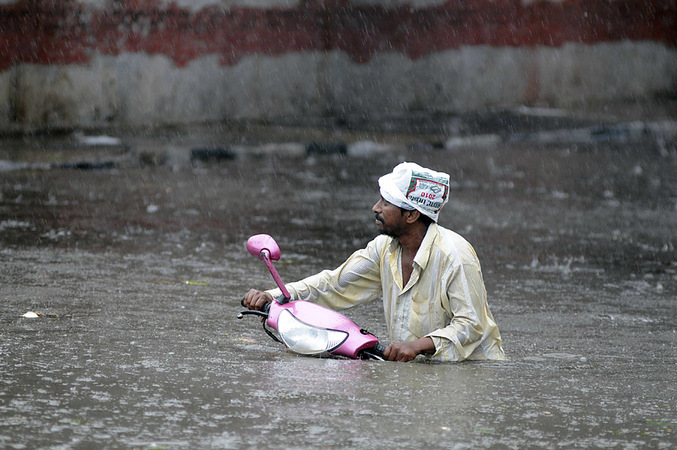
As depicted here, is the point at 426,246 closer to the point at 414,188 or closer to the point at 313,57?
the point at 414,188

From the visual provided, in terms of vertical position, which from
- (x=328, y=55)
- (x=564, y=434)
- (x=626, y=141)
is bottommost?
(x=564, y=434)

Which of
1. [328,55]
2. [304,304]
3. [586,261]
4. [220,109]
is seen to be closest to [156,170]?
[220,109]

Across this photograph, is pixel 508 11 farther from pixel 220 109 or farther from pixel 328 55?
pixel 220 109

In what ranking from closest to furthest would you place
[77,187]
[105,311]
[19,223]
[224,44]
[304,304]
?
[304,304]
[105,311]
[19,223]
[77,187]
[224,44]

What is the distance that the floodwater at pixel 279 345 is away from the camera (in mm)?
3949

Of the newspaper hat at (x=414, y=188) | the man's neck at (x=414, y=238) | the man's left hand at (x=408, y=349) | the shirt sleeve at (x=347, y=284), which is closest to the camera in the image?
the man's left hand at (x=408, y=349)

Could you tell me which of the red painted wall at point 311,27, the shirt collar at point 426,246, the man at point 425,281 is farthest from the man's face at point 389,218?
the red painted wall at point 311,27

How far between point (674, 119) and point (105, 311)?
16.0 meters

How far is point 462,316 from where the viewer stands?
508cm

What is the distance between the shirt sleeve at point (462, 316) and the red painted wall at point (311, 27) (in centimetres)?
1252

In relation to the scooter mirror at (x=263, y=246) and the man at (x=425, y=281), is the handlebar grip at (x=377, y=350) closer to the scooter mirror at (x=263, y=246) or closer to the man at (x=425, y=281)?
the man at (x=425, y=281)

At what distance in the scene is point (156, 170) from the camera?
46.3 feet

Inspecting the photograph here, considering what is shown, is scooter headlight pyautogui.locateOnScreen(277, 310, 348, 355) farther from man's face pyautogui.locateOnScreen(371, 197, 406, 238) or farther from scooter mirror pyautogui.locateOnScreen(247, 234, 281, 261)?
man's face pyautogui.locateOnScreen(371, 197, 406, 238)

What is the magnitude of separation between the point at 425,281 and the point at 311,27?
13.8 metres
